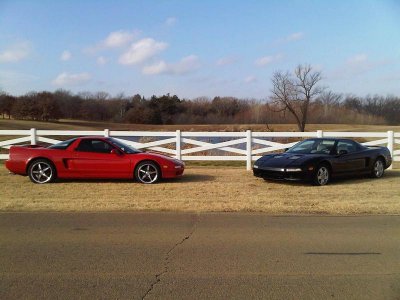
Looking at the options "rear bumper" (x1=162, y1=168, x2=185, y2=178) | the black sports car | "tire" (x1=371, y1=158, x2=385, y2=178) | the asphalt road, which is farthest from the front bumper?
the asphalt road

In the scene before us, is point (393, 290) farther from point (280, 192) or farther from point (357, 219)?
point (280, 192)

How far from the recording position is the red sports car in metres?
11.2

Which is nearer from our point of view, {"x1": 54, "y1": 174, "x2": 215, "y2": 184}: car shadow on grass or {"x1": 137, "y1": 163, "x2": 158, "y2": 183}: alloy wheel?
{"x1": 137, "y1": 163, "x2": 158, "y2": 183}: alloy wheel

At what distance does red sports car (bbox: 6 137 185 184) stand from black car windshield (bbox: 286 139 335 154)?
390 cm

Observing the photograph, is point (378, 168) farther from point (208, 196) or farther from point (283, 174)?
point (208, 196)

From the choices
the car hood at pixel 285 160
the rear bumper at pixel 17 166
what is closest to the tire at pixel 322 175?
the car hood at pixel 285 160

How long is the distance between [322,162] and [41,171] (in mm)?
7455

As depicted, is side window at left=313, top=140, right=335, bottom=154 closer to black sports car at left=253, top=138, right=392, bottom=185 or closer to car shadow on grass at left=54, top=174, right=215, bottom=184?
black sports car at left=253, top=138, right=392, bottom=185

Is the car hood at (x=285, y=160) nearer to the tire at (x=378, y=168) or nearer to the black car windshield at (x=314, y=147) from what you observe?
the black car windshield at (x=314, y=147)

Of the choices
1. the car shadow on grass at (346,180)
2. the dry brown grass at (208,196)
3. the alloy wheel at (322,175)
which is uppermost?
the alloy wheel at (322,175)


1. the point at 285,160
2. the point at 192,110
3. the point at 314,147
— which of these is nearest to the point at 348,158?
the point at 314,147

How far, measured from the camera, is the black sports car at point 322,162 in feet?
36.4

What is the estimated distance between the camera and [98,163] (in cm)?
1122

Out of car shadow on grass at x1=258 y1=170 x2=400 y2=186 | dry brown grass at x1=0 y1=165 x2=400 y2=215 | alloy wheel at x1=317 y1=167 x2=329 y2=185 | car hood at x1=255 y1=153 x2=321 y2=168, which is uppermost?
car hood at x1=255 y1=153 x2=321 y2=168
